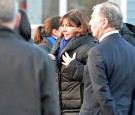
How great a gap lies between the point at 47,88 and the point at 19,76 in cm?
19

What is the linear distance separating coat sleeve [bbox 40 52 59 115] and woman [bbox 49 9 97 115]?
7.46 feet

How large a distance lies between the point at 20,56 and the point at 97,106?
162cm

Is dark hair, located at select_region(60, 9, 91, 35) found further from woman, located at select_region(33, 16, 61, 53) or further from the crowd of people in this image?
woman, located at select_region(33, 16, 61, 53)

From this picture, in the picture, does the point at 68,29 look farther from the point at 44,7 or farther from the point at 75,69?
the point at 44,7

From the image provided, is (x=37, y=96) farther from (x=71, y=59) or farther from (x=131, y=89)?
(x=71, y=59)

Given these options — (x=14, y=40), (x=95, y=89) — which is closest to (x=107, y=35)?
(x=95, y=89)

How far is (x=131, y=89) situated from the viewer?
449 centimetres

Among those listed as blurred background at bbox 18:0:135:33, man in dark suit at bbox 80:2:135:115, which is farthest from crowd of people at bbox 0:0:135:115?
blurred background at bbox 18:0:135:33

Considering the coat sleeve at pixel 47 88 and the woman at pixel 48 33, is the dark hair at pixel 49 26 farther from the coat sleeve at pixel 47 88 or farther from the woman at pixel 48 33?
the coat sleeve at pixel 47 88

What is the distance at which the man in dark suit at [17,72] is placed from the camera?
9.86ft

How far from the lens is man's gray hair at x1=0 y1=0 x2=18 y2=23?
3021 millimetres

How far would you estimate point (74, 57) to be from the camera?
544 cm

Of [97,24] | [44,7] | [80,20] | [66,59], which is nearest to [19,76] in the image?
[97,24]

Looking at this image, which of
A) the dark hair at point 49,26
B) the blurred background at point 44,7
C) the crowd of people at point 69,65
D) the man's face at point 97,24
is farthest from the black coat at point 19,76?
the blurred background at point 44,7
